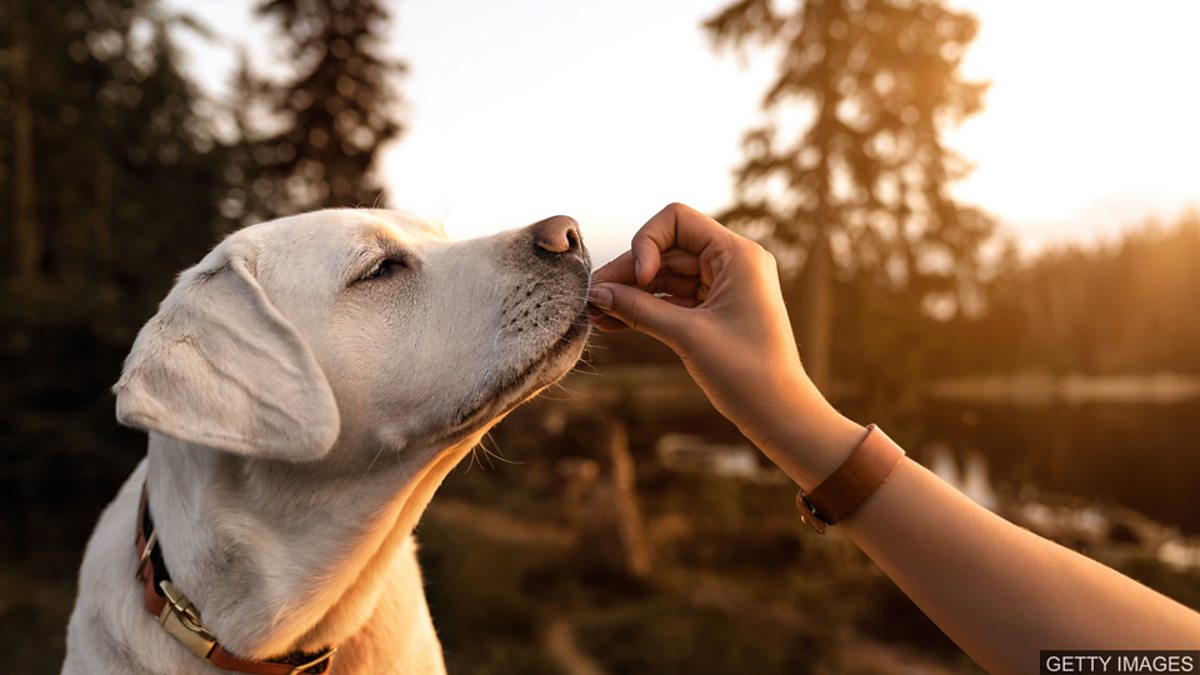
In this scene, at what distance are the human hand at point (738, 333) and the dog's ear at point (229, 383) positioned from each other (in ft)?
2.75

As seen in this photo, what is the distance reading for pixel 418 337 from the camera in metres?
2.32

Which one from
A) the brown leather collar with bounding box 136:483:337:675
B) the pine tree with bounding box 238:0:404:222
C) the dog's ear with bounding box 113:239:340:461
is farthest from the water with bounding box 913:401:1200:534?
the pine tree with bounding box 238:0:404:222

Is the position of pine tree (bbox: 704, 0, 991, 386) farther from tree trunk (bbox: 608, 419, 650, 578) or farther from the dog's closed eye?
the dog's closed eye

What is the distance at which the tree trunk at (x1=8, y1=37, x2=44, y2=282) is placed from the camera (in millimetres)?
12736

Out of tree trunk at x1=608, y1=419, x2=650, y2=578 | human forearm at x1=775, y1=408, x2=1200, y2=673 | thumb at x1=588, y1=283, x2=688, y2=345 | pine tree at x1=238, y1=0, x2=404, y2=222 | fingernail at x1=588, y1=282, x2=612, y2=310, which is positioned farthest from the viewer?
pine tree at x1=238, y1=0, x2=404, y2=222

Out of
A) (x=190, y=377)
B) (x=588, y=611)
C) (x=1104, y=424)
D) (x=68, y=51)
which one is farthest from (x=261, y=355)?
(x=1104, y=424)

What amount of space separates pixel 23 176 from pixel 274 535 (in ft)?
47.1

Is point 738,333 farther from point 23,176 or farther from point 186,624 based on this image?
point 23,176

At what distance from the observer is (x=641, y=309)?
6.57 feet

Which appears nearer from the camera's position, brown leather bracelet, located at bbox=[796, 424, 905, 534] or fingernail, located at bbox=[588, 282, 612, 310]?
brown leather bracelet, located at bbox=[796, 424, 905, 534]

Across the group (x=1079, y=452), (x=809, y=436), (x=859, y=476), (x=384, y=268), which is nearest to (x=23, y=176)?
(x=384, y=268)

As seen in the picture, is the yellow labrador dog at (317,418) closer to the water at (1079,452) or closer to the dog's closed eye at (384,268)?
the dog's closed eye at (384,268)

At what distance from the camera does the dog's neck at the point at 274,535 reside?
2.20 m

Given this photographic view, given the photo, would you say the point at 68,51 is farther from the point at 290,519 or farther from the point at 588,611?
the point at 290,519
